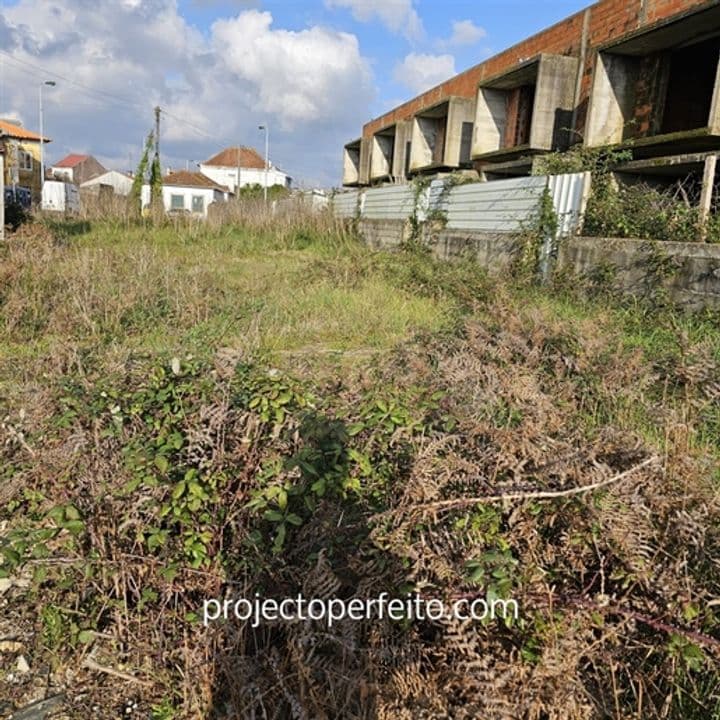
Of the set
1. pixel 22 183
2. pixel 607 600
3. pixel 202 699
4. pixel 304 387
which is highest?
pixel 22 183

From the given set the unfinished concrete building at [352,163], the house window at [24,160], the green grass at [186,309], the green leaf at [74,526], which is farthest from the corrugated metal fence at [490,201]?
the house window at [24,160]

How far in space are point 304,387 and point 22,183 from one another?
38794mm

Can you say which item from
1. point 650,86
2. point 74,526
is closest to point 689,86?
point 650,86

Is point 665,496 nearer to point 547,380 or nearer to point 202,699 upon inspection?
point 202,699

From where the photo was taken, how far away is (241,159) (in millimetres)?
61312

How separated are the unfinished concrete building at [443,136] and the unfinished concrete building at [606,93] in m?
0.03

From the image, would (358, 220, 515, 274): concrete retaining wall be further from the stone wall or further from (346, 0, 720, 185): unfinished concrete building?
(346, 0, 720, 185): unfinished concrete building

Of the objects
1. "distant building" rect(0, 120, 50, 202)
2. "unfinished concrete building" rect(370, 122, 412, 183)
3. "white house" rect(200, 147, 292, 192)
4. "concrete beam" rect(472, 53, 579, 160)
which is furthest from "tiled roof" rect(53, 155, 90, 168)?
"concrete beam" rect(472, 53, 579, 160)

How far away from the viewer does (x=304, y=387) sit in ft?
8.07

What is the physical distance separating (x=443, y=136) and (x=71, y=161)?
66.2 metres

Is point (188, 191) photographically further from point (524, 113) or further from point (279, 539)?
point (279, 539)

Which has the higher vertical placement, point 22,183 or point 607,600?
point 22,183

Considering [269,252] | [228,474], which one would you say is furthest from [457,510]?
[269,252]

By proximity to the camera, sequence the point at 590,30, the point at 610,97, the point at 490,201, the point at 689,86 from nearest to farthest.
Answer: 1. the point at 610,97
2. the point at 490,201
3. the point at 689,86
4. the point at 590,30
